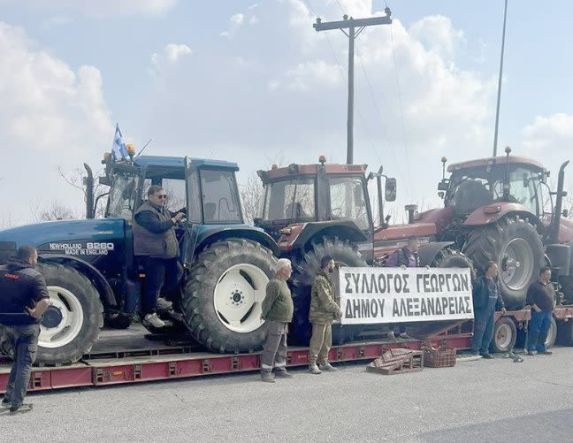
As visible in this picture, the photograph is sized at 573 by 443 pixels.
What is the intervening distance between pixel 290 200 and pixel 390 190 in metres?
1.60

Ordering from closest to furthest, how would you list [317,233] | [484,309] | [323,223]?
[323,223] → [317,233] → [484,309]

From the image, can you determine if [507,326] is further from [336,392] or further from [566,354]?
[336,392]

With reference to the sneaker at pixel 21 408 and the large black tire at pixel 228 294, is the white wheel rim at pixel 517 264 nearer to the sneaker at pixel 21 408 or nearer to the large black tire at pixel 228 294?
the large black tire at pixel 228 294

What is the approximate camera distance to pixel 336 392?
857 cm

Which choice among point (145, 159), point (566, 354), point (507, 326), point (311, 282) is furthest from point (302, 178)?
point (566, 354)

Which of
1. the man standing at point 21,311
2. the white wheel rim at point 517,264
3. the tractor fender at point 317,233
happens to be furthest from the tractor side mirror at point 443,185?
the man standing at point 21,311

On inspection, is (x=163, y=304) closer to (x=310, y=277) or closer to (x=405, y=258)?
(x=310, y=277)

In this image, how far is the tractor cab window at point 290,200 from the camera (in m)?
11.0

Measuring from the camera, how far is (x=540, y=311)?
39.6 feet

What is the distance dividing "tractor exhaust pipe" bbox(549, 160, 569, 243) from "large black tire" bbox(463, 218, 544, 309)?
0.91 meters

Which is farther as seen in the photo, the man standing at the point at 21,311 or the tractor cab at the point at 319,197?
the tractor cab at the point at 319,197

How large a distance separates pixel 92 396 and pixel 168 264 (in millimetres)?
1889

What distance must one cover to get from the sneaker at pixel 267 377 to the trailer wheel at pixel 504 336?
15.2 feet

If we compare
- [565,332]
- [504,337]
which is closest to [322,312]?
[504,337]
